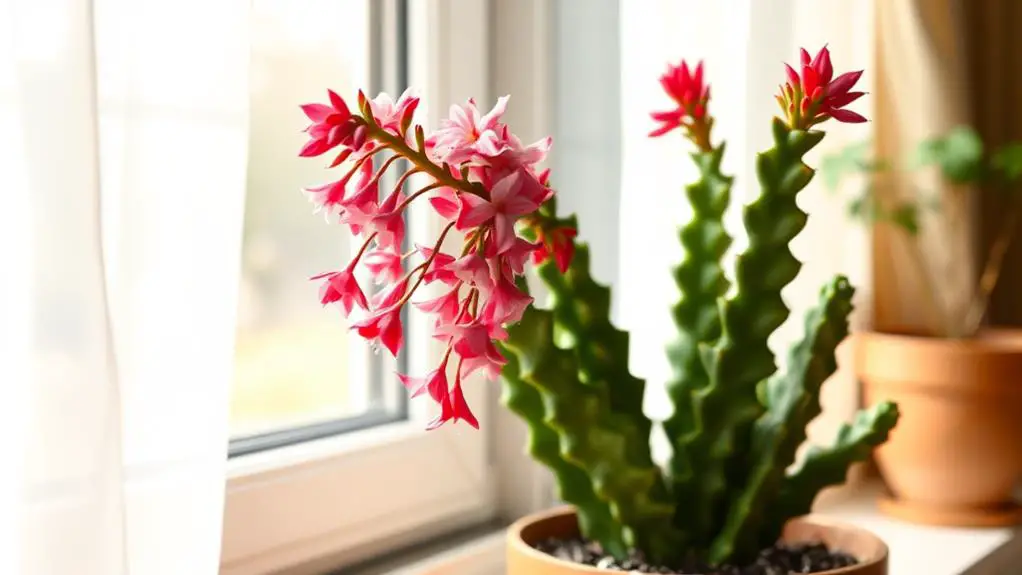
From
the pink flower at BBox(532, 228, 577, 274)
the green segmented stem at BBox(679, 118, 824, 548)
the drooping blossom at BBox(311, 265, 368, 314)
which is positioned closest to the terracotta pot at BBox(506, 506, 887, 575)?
the green segmented stem at BBox(679, 118, 824, 548)

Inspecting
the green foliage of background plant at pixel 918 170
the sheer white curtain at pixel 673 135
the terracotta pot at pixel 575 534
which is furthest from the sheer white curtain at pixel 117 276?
the green foliage of background plant at pixel 918 170

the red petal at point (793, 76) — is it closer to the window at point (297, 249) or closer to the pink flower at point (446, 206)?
the pink flower at point (446, 206)

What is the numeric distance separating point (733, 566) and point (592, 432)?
179mm

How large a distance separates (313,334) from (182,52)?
25.2 inches

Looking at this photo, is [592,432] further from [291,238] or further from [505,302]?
[291,238]

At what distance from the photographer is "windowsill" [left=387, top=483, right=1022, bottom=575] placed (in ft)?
3.59

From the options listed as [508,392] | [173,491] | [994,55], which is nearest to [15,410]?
[173,491]

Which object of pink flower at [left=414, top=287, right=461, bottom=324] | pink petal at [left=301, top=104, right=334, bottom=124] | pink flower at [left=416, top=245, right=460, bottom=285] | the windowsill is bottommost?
the windowsill

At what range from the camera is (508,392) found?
900mm

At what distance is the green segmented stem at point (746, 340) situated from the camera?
2.82ft

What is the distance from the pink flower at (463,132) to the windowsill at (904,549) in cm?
49

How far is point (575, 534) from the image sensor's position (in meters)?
1.03

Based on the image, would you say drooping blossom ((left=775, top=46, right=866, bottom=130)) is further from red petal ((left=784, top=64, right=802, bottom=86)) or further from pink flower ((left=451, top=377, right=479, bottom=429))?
pink flower ((left=451, top=377, right=479, bottom=429))

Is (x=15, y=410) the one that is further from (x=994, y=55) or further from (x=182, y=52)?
(x=994, y=55)
